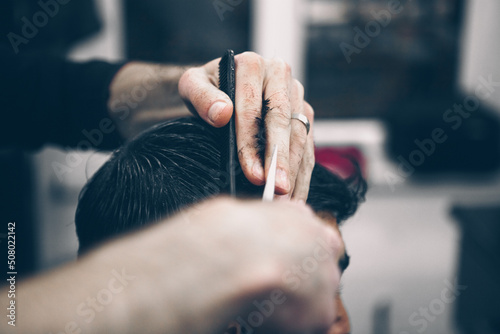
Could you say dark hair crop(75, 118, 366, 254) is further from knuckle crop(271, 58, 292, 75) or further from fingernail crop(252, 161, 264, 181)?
knuckle crop(271, 58, 292, 75)

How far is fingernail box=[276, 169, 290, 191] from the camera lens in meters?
0.62

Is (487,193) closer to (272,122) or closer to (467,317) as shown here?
(467,317)

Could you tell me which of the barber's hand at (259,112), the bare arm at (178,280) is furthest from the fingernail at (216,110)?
the bare arm at (178,280)

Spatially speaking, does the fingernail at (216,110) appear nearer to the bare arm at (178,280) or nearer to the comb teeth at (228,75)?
the comb teeth at (228,75)

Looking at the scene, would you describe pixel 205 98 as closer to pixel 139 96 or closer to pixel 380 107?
pixel 139 96

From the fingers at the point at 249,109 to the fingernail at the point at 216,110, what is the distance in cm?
3

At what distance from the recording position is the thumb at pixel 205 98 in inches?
26.7

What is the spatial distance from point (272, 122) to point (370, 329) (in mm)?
1866

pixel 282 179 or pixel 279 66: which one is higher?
pixel 279 66

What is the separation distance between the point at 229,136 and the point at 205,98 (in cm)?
9

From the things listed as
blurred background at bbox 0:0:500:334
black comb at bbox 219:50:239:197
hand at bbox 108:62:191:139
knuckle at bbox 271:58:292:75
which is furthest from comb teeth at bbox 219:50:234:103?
blurred background at bbox 0:0:500:334

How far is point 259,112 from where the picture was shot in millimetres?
708

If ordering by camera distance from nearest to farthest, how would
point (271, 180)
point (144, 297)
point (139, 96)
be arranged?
point (144, 297)
point (271, 180)
point (139, 96)

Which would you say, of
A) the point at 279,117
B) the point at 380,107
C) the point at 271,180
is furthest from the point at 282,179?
the point at 380,107
